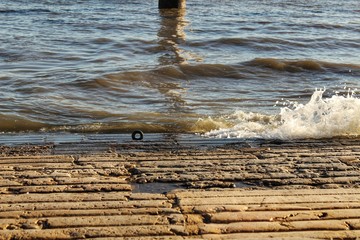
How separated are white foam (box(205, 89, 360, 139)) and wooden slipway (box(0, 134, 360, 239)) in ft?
1.37

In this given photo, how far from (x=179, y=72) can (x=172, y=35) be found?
5.76 m

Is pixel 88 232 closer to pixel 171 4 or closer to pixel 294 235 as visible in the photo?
pixel 294 235

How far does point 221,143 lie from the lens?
21.3 ft

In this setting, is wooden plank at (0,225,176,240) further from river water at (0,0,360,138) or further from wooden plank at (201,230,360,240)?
river water at (0,0,360,138)

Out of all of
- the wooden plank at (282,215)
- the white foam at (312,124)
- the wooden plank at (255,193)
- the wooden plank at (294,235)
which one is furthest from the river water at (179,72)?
the wooden plank at (294,235)

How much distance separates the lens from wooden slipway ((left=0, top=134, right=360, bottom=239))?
391 centimetres

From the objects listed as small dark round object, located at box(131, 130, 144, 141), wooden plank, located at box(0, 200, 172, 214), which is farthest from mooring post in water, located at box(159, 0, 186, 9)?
wooden plank, located at box(0, 200, 172, 214)

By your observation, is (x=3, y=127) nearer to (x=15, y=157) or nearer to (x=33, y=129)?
(x=33, y=129)

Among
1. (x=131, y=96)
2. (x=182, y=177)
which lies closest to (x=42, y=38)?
(x=131, y=96)

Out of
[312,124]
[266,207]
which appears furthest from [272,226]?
[312,124]

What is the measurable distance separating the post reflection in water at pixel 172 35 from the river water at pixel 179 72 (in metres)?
0.03

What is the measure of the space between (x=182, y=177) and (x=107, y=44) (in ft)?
36.1

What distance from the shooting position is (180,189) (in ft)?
15.5

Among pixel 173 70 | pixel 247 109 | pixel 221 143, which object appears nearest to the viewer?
pixel 221 143
